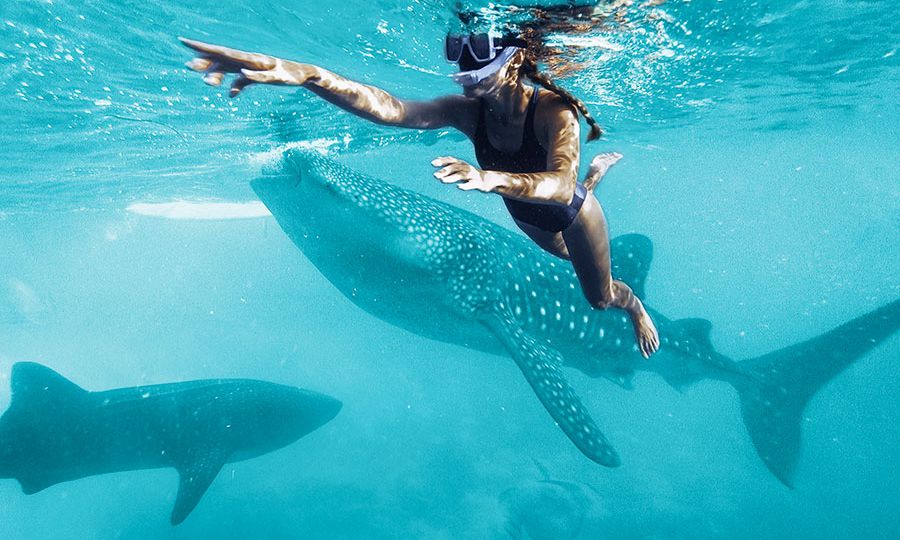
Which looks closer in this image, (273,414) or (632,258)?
(632,258)

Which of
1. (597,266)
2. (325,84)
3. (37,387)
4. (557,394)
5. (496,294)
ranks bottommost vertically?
(37,387)

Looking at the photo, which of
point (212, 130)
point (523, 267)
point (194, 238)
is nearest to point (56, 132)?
point (212, 130)

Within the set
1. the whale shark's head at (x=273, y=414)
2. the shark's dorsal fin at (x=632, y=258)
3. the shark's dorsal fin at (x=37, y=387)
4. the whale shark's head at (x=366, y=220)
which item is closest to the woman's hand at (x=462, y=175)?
the whale shark's head at (x=366, y=220)

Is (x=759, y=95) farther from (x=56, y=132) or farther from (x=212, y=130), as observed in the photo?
(x=56, y=132)

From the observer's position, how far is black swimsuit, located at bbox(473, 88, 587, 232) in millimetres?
3674

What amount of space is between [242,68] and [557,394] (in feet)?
15.0

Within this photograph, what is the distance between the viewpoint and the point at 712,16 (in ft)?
28.7

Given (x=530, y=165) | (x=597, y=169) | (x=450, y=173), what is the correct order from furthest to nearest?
(x=597, y=169), (x=530, y=165), (x=450, y=173)

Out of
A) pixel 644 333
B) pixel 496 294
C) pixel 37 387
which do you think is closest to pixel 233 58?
pixel 644 333

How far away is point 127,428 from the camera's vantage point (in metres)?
9.77

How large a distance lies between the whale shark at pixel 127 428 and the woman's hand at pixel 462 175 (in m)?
9.53

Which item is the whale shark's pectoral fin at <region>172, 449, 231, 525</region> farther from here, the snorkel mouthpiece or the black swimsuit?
the snorkel mouthpiece

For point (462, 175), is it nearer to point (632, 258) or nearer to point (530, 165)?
point (530, 165)

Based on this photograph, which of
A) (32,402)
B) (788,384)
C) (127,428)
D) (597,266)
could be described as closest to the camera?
(597,266)
